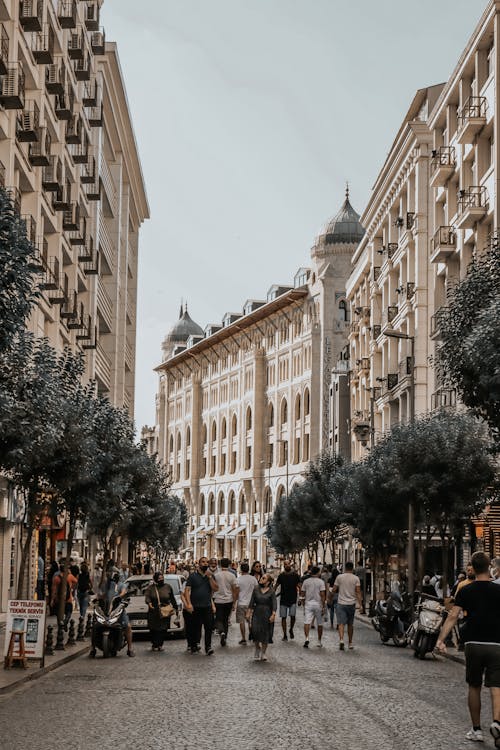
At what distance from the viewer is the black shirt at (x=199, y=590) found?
25297mm

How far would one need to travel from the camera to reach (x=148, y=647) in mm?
28109

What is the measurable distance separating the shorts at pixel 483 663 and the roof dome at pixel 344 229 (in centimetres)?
9491

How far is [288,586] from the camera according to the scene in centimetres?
2959

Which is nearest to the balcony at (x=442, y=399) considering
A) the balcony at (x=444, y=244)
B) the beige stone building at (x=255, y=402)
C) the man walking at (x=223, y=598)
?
the balcony at (x=444, y=244)

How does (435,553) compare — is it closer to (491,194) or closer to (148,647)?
(491,194)

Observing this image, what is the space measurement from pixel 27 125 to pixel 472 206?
15.0 meters

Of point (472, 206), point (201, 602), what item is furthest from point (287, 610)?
point (472, 206)

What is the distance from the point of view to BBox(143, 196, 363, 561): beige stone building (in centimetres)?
10344

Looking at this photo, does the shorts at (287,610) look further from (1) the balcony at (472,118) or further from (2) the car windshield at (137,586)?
(1) the balcony at (472,118)

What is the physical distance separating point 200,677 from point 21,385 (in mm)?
5526

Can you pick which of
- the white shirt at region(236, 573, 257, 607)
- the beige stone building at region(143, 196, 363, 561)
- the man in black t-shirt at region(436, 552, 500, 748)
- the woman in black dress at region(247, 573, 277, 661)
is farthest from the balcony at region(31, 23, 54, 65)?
the beige stone building at region(143, 196, 363, 561)

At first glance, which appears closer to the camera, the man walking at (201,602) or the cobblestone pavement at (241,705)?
the cobblestone pavement at (241,705)

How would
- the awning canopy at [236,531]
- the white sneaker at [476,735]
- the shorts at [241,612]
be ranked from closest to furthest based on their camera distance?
the white sneaker at [476,735] → the shorts at [241,612] → the awning canopy at [236,531]

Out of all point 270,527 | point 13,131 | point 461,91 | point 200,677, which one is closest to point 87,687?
point 200,677
